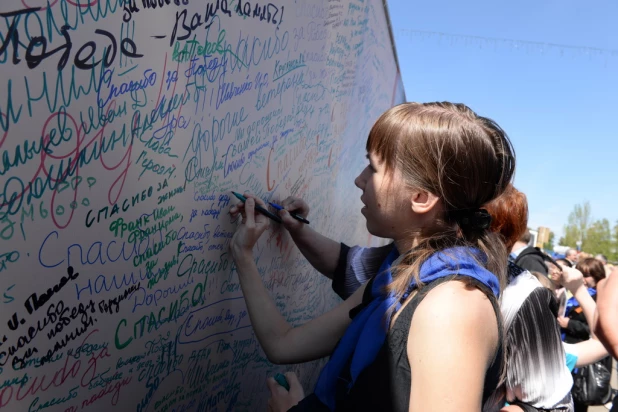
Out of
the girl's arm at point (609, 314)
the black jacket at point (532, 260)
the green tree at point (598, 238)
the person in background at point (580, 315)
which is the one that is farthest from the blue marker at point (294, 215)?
the green tree at point (598, 238)

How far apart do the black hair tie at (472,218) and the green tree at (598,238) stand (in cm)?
5352

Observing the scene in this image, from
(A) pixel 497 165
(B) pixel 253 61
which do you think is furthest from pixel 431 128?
(B) pixel 253 61

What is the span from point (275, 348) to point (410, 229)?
24.1 inches

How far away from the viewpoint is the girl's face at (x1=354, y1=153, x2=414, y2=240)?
136 centimetres

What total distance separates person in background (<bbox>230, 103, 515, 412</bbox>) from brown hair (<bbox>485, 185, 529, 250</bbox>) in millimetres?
363

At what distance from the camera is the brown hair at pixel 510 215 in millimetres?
1750

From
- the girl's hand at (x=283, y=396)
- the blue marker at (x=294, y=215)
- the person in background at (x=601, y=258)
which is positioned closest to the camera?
the girl's hand at (x=283, y=396)

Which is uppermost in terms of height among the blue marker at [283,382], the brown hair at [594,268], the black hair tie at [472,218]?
the black hair tie at [472,218]

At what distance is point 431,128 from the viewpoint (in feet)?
4.26

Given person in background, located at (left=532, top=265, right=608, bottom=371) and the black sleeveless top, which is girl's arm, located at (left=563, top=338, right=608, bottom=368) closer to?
person in background, located at (left=532, top=265, right=608, bottom=371)

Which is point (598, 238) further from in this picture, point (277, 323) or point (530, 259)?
point (277, 323)

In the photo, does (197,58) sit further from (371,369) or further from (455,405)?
(455,405)

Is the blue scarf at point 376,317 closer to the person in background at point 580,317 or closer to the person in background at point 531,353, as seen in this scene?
the person in background at point 531,353

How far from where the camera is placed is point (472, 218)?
135cm
